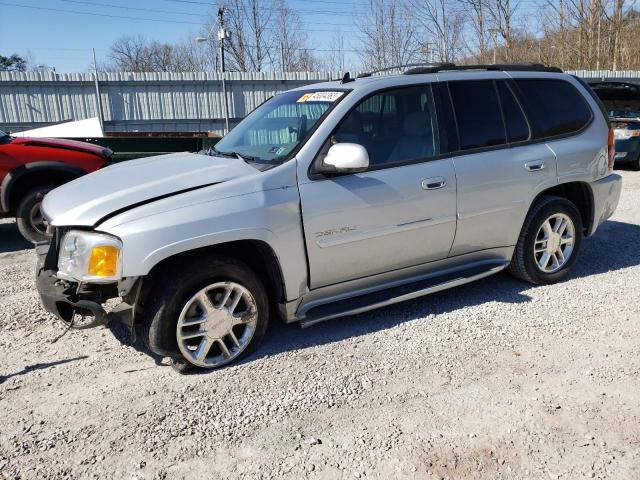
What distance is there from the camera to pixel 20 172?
251 inches

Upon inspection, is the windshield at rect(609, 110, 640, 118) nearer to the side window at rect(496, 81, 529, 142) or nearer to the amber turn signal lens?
the side window at rect(496, 81, 529, 142)

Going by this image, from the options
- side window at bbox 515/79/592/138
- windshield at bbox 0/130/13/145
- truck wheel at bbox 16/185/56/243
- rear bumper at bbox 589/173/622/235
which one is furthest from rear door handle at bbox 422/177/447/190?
windshield at bbox 0/130/13/145

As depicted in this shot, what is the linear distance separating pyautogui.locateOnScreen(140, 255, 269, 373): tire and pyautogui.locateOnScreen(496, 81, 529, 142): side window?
8.18 ft

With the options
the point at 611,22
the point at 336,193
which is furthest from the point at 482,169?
the point at 611,22

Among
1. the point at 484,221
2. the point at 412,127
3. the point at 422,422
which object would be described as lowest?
the point at 422,422

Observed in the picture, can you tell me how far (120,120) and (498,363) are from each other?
53.8 ft

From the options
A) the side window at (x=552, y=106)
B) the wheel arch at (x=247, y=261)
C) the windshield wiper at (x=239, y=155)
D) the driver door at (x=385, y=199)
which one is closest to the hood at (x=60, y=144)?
the windshield wiper at (x=239, y=155)

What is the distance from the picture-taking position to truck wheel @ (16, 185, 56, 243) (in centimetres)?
642

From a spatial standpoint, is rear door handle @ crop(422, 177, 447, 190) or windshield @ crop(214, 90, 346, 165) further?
rear door handle @ crop(422, 177, 447, 190)

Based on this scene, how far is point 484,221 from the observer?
4.40 meters

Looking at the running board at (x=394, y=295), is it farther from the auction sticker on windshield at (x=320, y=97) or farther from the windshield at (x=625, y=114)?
the windshield at (x=625, y=114)

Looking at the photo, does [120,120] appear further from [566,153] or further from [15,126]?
[566,153]

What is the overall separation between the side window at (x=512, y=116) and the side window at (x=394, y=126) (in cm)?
74

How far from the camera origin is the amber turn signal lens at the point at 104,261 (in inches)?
123
